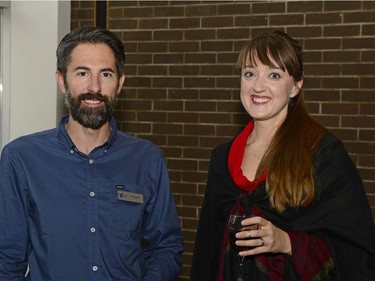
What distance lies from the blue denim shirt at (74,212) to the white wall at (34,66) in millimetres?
2588

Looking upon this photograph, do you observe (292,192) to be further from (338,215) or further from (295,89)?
(295,89)

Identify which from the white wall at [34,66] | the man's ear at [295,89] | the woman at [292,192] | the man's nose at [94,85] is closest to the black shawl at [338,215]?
the woman at [292,192]

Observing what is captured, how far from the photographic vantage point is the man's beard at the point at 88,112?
98.4 inches

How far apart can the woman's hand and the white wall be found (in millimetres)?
3132

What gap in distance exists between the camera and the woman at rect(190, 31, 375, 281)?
7.84 ft

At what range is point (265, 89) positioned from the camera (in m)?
2.48

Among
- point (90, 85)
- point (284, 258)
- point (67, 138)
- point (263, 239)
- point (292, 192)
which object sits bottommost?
point (284, 258)

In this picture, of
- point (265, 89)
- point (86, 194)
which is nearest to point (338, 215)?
point (265, 89)

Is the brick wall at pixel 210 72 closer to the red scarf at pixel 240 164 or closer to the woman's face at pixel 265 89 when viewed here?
the red scarf at pixel 240 164

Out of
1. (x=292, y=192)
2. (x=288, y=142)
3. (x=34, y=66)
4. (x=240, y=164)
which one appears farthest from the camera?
(x=34, y=66)

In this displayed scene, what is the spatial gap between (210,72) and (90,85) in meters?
2.74

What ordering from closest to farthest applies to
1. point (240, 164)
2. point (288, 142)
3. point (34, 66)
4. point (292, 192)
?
point (292, 192) < point (288, 142) < point (240, 164) < point (34, 66)

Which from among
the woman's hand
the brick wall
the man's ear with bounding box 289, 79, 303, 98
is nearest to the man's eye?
the man's ear with bounding box 289, 79, 303, 98

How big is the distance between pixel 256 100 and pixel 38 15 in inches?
121
